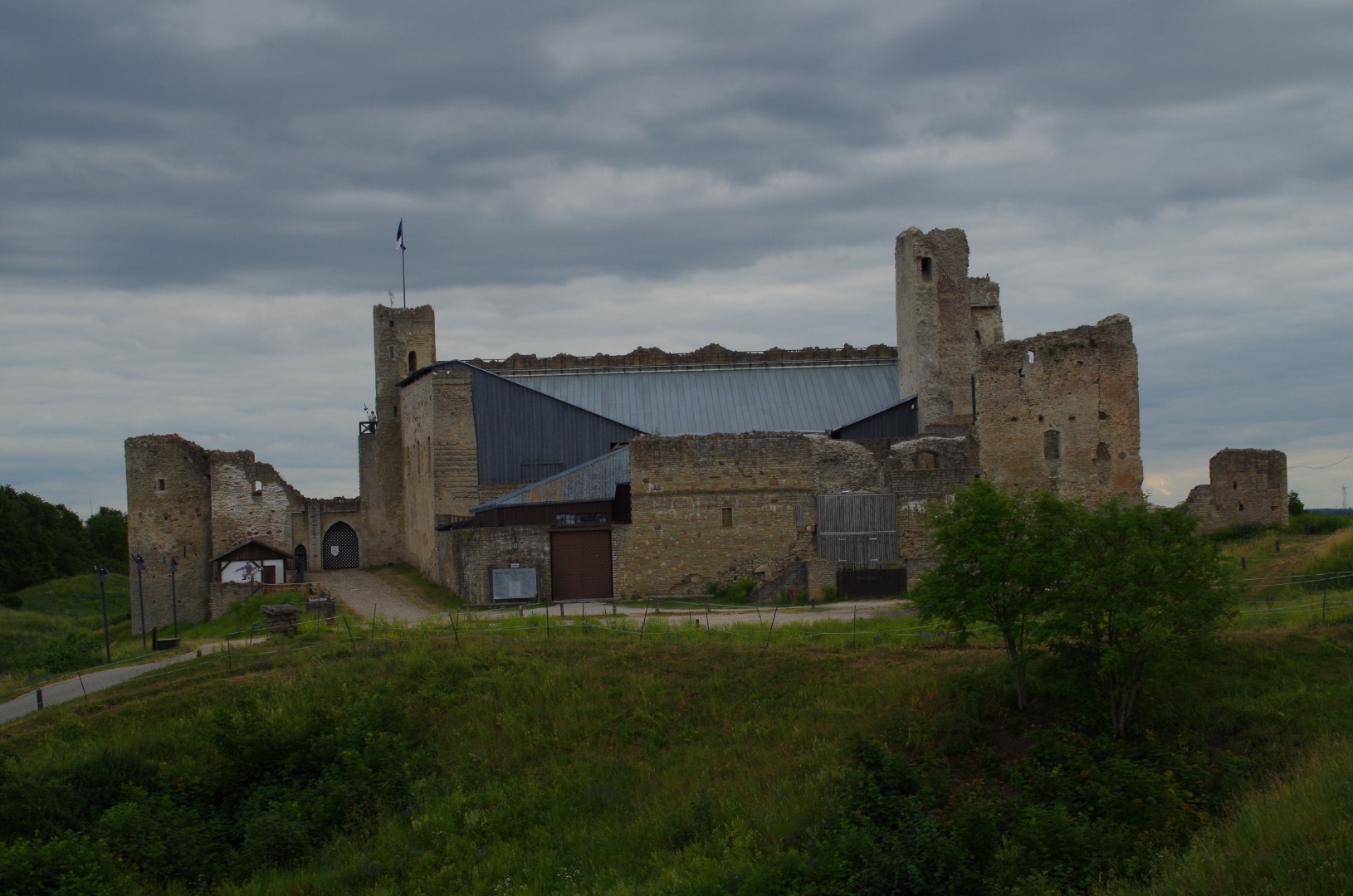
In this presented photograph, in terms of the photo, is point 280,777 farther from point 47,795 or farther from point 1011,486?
point 1011,486

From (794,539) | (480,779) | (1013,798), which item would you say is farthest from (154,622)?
(1013,798)

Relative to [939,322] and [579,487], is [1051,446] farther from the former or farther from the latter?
[579,487]

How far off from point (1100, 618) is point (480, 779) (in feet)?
34.1

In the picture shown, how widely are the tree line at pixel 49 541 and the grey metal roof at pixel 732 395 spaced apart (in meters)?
37.2

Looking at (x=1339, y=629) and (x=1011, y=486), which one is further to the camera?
(x=1011, y=486)

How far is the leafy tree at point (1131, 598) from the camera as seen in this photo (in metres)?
18.6

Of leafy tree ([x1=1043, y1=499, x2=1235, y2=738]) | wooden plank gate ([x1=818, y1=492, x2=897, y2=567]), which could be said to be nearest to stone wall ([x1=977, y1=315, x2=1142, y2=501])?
wooden plank gate ([x1=818, y1=492, x2=897, y2=567])

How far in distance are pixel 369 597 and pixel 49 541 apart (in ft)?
Answer: 152

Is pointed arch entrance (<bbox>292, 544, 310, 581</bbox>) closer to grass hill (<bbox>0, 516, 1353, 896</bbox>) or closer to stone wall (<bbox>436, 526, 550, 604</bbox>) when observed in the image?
stone wall (<bbox>436, 526, 550, 604</bbox>)

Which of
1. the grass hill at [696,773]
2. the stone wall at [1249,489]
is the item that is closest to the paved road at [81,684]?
the grass hill at [696,773]

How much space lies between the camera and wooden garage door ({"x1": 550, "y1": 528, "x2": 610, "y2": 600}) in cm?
3638

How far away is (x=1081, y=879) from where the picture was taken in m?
15.5

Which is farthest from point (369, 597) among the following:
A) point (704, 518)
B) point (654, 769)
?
point (654, 769)

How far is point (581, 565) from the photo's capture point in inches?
1432
